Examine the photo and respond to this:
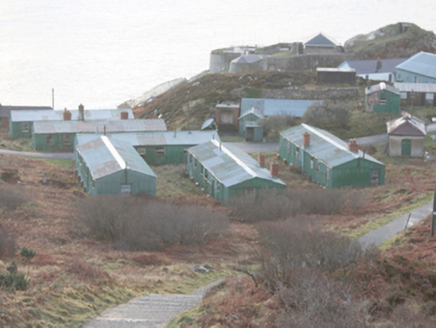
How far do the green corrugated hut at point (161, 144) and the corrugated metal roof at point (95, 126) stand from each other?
5911mm

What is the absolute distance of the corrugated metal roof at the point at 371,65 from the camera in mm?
78938

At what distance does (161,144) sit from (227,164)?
33.1 feet

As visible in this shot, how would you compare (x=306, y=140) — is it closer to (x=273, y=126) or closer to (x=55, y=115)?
(x=273, y=126)

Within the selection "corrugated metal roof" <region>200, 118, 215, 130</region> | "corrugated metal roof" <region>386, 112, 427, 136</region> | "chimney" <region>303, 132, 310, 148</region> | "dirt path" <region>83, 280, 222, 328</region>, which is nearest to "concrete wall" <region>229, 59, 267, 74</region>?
"corrugated metal roof" <region>200, 118, 215, 130</region>

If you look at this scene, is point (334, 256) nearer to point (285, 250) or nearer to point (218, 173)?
point (285, 250)

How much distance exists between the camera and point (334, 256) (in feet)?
49.9

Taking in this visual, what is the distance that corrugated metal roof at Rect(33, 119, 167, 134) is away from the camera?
173 feet

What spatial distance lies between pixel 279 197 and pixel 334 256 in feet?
52.1

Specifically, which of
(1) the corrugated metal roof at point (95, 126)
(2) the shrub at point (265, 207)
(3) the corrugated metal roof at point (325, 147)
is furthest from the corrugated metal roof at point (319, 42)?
(2) the shrub at point (265, 207)

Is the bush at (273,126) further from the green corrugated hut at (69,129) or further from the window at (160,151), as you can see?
the window at (160,151)

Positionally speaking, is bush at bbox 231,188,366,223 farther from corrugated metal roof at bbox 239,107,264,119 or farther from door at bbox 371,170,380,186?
corrugated metal roof at bbox 239,107,264,119

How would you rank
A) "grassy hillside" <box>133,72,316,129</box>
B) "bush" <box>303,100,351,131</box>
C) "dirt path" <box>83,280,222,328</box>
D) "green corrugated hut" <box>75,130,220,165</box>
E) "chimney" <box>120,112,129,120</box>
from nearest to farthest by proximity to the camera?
"dirt path" <box>83,280,222,328</box> → "green corrugated hut" <box>75,130,220,165</box> → "bush" <box>303,100,351,131</box> → "chimney" <box>120,112,129,120</box> → "grassy hillside" <box>133,72,316,129</box>

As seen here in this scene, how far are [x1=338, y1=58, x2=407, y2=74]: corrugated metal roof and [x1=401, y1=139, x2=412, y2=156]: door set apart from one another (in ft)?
109

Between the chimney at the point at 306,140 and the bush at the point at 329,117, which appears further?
the bush at the point at 329,117
